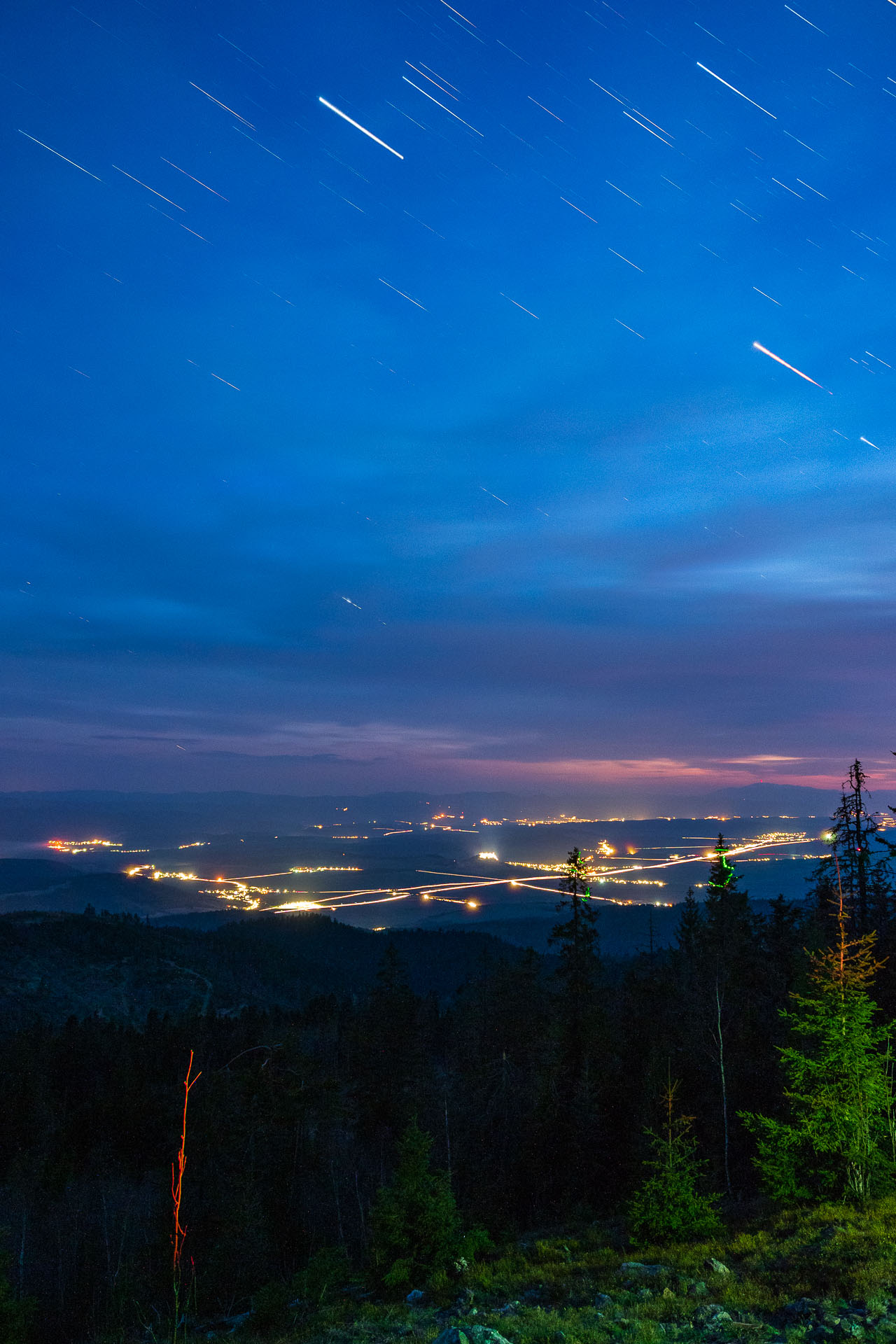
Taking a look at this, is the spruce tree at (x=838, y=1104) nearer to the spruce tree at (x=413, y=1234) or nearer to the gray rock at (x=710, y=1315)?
the gray rock at (x=710, y=1315)

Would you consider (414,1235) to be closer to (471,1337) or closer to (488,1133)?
(471,1337)

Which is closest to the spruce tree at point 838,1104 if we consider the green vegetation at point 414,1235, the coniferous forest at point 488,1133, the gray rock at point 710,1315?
the coniferous forest at point 488,1133

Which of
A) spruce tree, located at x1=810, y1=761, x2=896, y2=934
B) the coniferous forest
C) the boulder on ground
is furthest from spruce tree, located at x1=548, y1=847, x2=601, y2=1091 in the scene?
the boulder on ground

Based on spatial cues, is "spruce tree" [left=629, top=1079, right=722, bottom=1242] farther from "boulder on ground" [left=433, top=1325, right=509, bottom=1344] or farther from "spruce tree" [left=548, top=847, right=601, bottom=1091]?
"spruce tree" [left=548, top=847, right=601, bottom=1091]

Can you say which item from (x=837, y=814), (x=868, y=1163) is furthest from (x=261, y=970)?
(x=868, y=1163)

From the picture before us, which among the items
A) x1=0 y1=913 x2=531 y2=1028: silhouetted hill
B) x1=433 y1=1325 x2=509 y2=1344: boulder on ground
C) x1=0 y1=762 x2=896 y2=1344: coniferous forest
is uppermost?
x1=433 y1=1325 x2=509 y2=1344: boulder on ground

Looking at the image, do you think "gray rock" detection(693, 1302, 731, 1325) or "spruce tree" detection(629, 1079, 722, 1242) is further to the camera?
"spruce tree" detection(629, 1079, 722, 1242)
